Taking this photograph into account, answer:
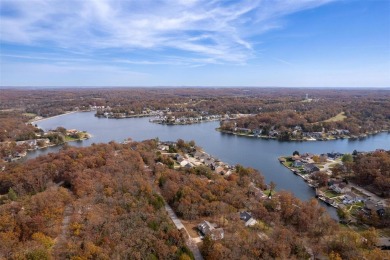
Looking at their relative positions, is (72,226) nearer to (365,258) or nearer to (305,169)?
(365,258)

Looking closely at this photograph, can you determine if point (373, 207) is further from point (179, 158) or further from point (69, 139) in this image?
point (69, 139)

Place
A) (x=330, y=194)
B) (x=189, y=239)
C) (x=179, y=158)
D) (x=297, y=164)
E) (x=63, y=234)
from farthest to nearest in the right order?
(x=297, y=164), (x=179, y=158), (x=330, y=194), (x=189, y=239), (x=63, y=234)

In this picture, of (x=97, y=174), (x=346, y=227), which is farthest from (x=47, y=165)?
(x=346, y=227)

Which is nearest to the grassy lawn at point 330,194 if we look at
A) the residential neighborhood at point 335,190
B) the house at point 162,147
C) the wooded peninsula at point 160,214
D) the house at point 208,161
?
the residential neighborhood at point 335,190

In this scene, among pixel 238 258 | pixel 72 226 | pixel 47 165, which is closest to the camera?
pixel 238 258

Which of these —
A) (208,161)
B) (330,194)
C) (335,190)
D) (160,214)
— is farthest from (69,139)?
(335,190)
